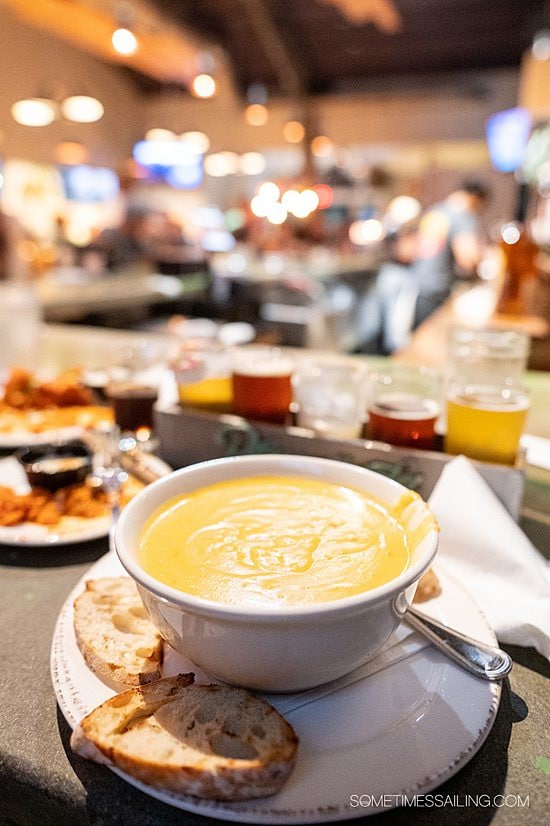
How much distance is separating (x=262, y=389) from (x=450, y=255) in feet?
20.6

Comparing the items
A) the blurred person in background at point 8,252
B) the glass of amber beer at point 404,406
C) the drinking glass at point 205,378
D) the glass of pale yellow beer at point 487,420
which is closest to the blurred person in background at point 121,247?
the blurred person in background at point 8,252

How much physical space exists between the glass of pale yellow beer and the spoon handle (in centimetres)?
49

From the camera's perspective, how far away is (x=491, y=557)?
3.37 ft

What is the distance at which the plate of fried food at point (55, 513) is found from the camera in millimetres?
1111

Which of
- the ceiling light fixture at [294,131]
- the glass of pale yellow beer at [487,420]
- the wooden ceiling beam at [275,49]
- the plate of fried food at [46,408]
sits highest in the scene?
Result: the wooden ceiling beam at [275,49]

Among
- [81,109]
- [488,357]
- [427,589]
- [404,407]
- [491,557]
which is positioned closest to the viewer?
[427,589]

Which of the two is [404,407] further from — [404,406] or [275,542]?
[275,542]

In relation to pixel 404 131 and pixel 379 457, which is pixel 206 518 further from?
pixel 404 131

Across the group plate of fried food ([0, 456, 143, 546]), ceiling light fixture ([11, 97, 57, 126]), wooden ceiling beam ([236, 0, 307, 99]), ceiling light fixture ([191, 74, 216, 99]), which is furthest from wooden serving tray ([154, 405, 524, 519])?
wooden ceiling beam ([236, 0, 307, 99])

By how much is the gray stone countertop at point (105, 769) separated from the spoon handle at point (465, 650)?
0.20 feet

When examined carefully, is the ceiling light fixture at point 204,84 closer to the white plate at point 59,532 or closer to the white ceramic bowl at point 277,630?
the white plate at point 59,532

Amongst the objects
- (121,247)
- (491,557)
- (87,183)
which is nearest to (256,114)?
(121,247)

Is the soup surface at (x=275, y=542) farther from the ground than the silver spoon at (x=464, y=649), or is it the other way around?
the soup surface at (x=275, y=542)

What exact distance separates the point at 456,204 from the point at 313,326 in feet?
7.80
